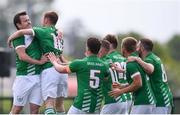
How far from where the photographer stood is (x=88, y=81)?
18188 millimetres

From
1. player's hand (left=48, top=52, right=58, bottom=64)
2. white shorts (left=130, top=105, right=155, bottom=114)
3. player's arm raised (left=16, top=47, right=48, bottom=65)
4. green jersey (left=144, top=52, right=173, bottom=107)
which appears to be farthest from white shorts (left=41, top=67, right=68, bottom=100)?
green jersey (left=144, top=52, right=173, bottom=107)

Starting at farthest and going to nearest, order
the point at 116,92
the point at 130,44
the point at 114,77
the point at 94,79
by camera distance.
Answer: the point at 114,77
the point at 130,44
the point at 116,92
the point at 94,79

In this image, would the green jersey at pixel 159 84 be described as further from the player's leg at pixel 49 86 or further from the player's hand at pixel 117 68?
the player's leg at pixel 49 86

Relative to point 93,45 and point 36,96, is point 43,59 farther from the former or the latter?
point 93,45

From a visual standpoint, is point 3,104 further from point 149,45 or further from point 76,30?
point 76,30

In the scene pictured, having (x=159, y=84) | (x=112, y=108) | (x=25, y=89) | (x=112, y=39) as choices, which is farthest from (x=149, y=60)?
(x=25, y=89)

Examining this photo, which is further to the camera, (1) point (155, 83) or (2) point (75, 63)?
(1) point (155, 83)

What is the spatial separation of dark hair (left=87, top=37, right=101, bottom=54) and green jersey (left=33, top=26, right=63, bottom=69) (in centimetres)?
114

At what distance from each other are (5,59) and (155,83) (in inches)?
338

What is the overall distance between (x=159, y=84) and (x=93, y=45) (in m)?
2.42

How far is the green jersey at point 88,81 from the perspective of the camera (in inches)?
716

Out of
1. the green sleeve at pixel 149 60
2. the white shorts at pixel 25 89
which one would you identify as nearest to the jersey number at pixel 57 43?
the white shorts at pixel 25 89

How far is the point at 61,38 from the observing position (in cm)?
1930

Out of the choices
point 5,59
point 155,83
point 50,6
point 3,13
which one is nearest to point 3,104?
point 5,59
